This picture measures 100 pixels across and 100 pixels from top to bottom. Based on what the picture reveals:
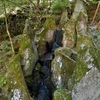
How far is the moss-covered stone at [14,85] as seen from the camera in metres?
5.97

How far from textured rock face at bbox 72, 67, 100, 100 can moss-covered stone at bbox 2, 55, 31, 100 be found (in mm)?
1753

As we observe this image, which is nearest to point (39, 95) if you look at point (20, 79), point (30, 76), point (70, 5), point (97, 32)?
point (30, 76)

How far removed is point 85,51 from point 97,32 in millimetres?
4504

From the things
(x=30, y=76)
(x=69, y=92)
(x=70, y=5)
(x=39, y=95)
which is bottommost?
(x=39, y=95)

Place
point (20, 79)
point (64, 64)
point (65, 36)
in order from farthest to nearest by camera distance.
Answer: point (65, 36) → point (64, 64) → point (20, 79)

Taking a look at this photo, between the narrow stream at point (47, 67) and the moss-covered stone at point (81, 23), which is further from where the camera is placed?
the moss-covered stone at point (81, 23)

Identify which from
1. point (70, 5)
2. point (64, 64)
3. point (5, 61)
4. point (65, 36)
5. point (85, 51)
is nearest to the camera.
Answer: point (85, 51)

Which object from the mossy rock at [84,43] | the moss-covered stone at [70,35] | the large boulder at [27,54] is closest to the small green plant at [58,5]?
the moss-covered stone at [70,35]

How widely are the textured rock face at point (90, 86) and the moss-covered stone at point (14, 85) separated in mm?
1753

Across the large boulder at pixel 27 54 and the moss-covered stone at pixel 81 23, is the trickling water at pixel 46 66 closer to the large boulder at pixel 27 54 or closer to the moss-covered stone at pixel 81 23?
the large boulder at pixel 27 54

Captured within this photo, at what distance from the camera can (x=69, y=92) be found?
19.3 ft

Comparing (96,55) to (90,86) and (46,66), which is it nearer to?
(90,86)

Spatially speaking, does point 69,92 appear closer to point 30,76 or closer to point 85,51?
point 85,51

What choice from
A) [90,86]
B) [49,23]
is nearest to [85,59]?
[90,86]
